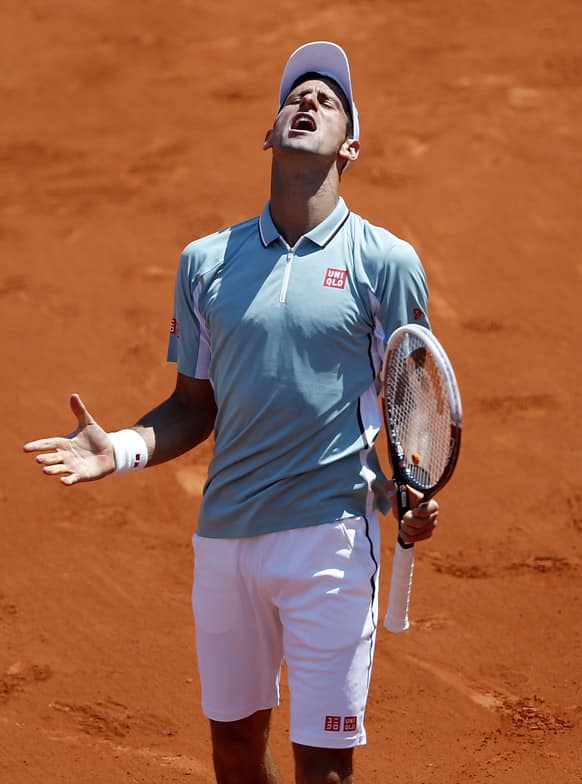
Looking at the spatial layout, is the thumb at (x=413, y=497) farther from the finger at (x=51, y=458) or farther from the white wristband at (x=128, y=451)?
the finger at (x=51, y=458)

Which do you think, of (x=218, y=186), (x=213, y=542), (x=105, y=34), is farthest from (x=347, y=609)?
(x=105, y=34)

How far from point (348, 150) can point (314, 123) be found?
177 mm

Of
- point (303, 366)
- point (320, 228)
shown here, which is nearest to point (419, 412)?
point (303, 366)

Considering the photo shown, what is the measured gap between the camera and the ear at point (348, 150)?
412 cm

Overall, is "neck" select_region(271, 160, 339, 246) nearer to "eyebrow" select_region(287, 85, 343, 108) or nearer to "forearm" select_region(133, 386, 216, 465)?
"eyebrow" select_region(287, 85, 343, 108)

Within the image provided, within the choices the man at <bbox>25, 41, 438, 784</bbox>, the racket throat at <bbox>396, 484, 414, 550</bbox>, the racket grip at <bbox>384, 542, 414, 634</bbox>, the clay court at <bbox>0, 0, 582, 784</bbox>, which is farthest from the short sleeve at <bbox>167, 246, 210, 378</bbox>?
the clay court at <bbox>0, 0, 582, 784</bbox>

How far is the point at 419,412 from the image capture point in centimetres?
393

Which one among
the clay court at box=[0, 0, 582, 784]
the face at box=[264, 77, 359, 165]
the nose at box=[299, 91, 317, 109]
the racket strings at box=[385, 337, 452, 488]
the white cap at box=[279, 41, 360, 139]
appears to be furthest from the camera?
the clay court at box=[0, 0, 582, 784]

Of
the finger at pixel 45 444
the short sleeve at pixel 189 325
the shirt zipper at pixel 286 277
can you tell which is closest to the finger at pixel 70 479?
the finger at pixel 45 444

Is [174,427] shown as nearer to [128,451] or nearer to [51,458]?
[128,451]

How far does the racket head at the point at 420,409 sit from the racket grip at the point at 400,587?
20 centimetres

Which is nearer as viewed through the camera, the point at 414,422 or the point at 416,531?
the point at 416,531

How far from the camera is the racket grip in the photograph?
3832 mm

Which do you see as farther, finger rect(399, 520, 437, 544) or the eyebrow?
the eyebrow
